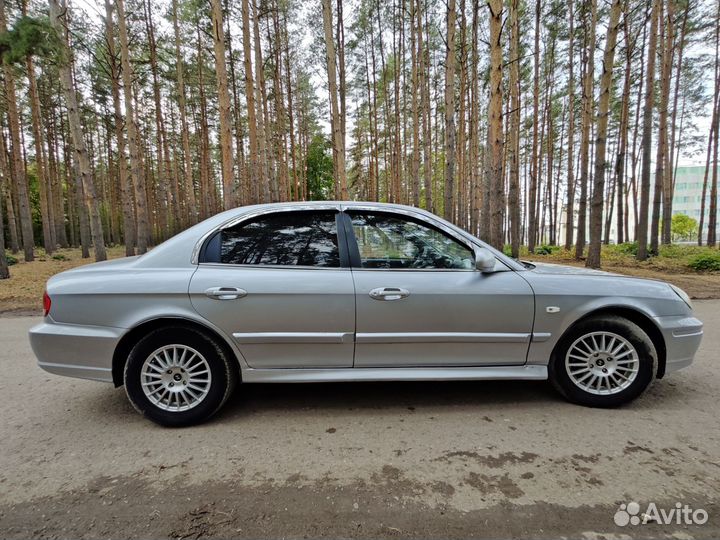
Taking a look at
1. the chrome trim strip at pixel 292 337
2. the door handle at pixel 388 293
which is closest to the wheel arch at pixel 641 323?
the door handle at pixel 388 293

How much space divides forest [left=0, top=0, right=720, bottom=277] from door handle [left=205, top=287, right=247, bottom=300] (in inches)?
268

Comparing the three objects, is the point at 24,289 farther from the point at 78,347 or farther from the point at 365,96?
the point at 365,96

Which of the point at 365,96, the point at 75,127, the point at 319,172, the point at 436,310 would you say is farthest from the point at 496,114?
the point at 319,172

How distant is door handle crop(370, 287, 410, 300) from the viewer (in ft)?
8.54

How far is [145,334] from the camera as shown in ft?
8.58

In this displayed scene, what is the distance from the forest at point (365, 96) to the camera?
9.85 m

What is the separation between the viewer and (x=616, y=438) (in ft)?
7.68

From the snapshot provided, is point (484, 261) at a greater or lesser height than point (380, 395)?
greater

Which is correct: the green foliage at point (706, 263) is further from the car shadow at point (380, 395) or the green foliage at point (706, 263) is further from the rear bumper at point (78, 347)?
the rear bumper at point (78, 347)

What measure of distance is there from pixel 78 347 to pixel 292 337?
5.13 feet

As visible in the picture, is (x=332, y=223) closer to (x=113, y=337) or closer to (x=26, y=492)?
(x=113, y=337)

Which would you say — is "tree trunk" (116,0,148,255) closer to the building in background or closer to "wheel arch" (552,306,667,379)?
"wheel arch" (552,306,667,379)

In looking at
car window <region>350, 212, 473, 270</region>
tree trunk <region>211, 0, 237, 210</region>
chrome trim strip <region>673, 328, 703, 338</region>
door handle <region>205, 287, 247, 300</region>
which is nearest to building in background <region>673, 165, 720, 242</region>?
tree trunk <region>211, 0, 237, 210</region>

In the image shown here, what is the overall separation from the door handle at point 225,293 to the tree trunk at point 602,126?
10.7 metres
